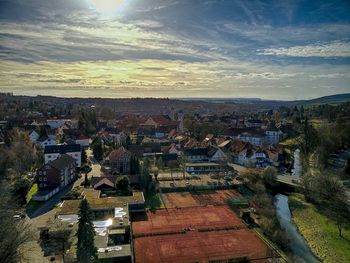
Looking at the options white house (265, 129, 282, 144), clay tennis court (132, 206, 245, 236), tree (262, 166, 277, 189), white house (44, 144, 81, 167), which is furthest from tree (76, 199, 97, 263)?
white house (265, 129, 282, 144)

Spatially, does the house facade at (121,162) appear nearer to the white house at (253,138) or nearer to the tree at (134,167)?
the tree at (134,167)

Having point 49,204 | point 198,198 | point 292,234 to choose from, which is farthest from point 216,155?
point 49,204

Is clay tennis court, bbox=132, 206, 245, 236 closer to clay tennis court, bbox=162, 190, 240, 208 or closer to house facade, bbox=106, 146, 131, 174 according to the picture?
clay tennis court, bbox=162, 190, 240, 208

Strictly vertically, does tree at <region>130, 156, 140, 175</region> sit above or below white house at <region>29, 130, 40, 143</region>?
below

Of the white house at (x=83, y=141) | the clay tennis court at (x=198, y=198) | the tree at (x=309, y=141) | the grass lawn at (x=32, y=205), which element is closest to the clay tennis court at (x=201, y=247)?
the clay tennis court at (x=198, y=198)

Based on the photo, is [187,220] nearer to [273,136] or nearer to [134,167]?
[134,167]

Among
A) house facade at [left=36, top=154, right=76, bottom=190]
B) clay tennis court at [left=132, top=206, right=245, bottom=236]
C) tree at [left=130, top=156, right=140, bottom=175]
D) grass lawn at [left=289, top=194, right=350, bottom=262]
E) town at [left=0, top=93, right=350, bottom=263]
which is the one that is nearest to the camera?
town at [left=0, top=93, right=350, bottom=263]
